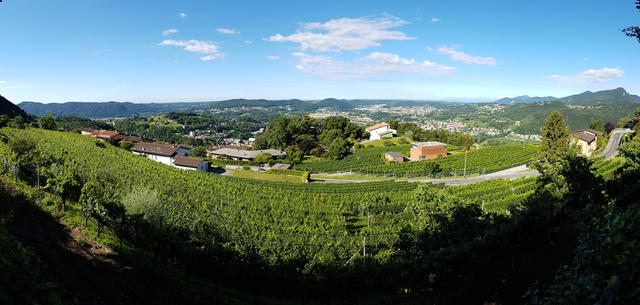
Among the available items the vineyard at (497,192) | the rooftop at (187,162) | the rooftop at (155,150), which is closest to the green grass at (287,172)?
the rooftop at (187,162)

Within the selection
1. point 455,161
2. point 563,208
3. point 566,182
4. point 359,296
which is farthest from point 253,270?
point 455,161

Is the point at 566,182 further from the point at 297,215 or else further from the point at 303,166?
the point at 303,166

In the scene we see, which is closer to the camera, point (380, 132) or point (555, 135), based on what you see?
point (555, 135)

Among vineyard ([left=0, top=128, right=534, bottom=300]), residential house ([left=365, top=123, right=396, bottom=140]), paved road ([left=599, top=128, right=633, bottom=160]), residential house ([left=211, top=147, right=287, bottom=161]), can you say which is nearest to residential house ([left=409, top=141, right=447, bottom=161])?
vineyard ([left=0, top=128, right=534, bottom=300])

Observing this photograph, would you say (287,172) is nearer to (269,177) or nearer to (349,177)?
(269,177)

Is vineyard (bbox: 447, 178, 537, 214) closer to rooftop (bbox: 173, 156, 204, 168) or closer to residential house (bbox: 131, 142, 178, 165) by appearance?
rooftop (bbox: 173, 156, 204, 168)

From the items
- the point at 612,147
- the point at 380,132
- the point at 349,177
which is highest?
the point at 380,132

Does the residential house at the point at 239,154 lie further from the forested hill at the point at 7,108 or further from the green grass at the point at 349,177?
the forested hill at the point at 7,108

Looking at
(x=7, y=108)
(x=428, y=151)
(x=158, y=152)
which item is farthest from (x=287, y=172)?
(x=7, y=108)
